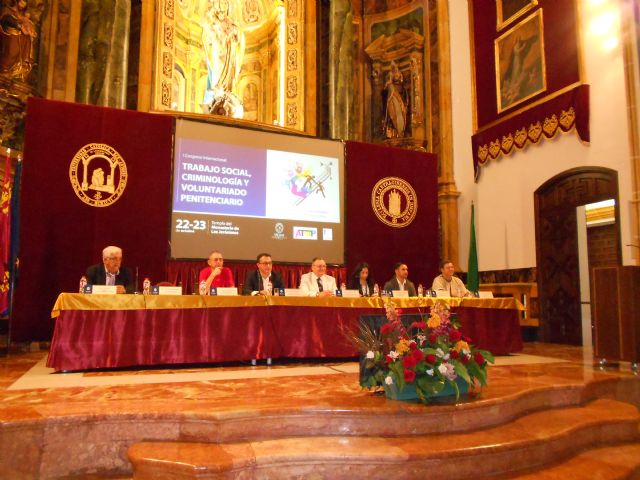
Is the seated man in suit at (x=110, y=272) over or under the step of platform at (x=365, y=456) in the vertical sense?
over

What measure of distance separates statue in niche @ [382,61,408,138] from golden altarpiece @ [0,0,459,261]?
0.02 metres

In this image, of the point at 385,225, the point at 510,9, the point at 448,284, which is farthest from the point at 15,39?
the point at 510,9

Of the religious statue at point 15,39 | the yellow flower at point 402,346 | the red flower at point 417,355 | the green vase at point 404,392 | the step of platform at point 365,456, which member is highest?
the religious statue at point 15,39

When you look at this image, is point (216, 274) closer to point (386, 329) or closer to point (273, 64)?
point (386, 329)

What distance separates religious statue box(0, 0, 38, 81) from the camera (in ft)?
21.8

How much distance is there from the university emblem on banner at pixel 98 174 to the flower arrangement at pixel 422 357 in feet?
13.9

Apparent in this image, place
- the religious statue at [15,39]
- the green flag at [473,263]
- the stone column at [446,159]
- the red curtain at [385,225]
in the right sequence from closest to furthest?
the religious statue at [15,39], the red curtain at [385,225], the green flag at [473,263], the stone column at [446,159]

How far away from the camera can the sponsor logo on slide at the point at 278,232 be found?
7.00 meters

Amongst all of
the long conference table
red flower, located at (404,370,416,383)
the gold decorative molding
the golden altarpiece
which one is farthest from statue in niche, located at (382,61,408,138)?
red flower, located at (404,370,416,383)

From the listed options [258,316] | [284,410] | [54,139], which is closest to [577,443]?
[284,410]

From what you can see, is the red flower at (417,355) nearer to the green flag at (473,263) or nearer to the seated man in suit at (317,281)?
the seated man in suit at (317,281)

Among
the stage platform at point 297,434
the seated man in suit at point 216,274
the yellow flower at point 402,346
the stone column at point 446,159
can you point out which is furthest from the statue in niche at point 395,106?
the yellow flower at point 402,346

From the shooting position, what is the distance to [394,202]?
7.98 metres

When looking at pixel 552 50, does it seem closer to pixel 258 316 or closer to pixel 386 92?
pixel 386 92
